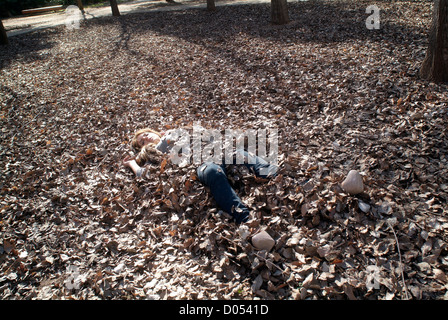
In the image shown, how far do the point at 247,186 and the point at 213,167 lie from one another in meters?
0.49

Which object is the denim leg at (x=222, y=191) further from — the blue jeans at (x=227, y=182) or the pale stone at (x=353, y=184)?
the pale stone at (x=353, y=184)

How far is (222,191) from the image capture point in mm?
3111

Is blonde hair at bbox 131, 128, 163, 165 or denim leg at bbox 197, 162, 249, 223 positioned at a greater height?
blonde hair at bbox 131, 128, 163, 165

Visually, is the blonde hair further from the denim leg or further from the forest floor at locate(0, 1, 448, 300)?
the denim leg

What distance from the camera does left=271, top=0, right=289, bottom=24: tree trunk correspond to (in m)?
9.70

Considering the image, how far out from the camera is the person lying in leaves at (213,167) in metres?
3.04

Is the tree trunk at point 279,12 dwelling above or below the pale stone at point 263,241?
above

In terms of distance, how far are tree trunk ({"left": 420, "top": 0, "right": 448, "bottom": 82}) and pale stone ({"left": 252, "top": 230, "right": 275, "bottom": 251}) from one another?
434 cm

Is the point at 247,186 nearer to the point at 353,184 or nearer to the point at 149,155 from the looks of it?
the point at 353,184

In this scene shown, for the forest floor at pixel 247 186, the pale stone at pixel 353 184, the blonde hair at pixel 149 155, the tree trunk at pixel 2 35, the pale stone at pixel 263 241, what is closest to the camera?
the forest floor at pixel 247 186

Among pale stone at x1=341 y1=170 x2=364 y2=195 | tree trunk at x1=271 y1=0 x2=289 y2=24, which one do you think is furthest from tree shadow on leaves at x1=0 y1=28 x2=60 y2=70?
pale stone at x1=341 y1=170 x2=364 y2=195

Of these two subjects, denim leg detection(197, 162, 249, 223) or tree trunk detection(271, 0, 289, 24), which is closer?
denim leg detection(197, 162, 249, 223)

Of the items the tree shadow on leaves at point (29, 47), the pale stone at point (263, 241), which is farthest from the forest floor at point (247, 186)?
the tree shadow on leaves at point (29, 47)

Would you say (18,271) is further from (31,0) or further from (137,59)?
(31,0)
